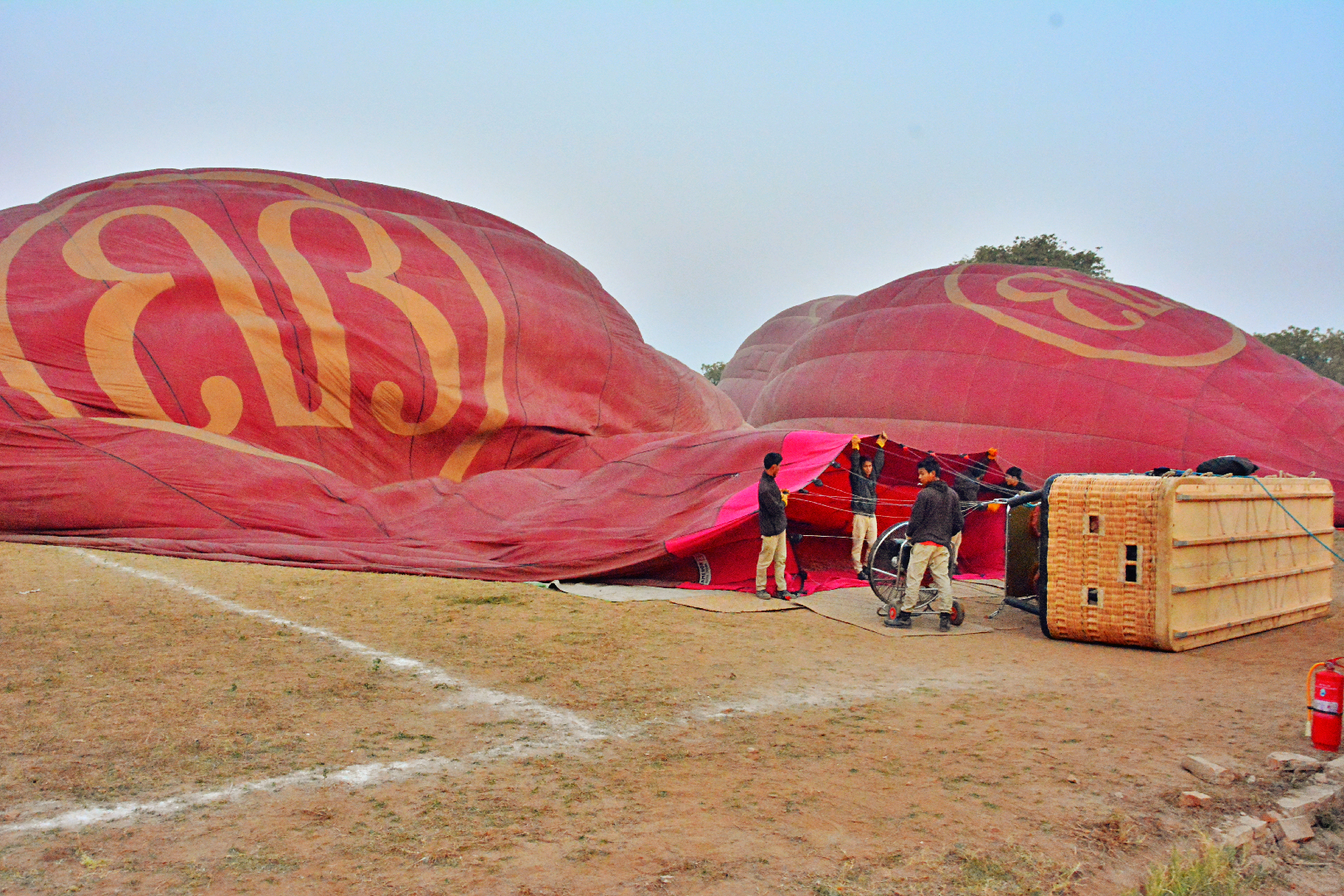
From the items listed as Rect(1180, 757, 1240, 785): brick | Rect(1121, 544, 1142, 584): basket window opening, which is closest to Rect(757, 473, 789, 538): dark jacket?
Rect(1121, 544, 1142, 584): basket window opening

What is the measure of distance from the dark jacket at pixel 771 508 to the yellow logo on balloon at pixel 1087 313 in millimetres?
8220

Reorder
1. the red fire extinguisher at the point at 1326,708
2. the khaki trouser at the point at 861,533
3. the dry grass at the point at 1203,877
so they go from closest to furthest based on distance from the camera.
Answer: the dry grass at the point at 1203,877 → the red fire extinguisher at the point at 1326,708 → the khaki trouser at the point at 861,533

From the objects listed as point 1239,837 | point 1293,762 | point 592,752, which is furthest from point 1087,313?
point 592,752

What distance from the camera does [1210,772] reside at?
3.29m

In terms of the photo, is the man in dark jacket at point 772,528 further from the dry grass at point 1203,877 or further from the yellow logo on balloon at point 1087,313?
the yellow logo on balloon at point 1087,313

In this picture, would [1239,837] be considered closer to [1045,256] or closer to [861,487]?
[861,487]

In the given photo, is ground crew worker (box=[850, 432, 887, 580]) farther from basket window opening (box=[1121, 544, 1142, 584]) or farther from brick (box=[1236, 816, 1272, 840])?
brick (box=[1236, 816, 1272, 840])

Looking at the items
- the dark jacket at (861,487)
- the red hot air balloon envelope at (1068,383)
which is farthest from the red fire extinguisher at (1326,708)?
the red hot air balloon envelope at (1068,383)

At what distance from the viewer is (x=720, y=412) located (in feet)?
53.9

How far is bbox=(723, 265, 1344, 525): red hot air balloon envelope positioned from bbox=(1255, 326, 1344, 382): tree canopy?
22.7 meters

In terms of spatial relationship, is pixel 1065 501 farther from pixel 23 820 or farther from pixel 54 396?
pixel 54 396

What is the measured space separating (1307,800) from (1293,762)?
16.0 inches

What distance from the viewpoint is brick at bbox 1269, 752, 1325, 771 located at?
336 centimetres

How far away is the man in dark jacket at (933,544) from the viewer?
658cm
